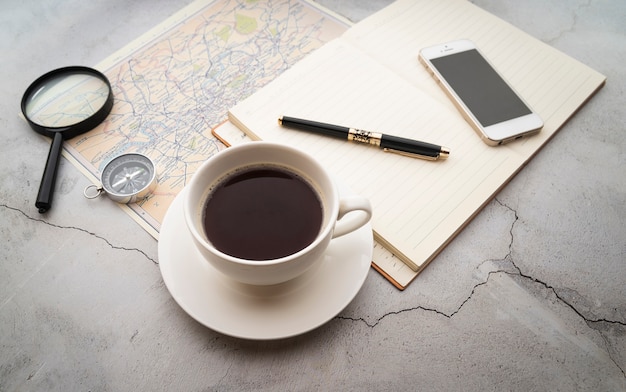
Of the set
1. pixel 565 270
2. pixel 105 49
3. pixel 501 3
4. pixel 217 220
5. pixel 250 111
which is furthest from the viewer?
pixel 501 3

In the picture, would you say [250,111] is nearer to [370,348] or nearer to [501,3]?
[370,348]

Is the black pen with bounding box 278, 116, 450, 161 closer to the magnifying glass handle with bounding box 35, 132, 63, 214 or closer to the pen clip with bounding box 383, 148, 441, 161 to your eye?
the pen clip with bounding box 383, 148, 441, 161

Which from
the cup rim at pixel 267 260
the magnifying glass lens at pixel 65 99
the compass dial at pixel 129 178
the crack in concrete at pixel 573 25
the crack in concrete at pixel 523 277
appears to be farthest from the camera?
the crack in concrete at pixel 573 25

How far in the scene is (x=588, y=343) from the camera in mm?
708

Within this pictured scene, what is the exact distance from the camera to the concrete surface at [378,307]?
2.21ft

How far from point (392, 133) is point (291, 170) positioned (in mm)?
291

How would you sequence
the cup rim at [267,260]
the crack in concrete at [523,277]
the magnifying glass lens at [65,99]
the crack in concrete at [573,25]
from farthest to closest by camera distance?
the crack in concrete at [573,25], the magnifying glass lens at [65,99], the crack in concrete at [523,277], the cup rim at [267,260]

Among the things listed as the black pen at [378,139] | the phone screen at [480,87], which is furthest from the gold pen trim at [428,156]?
the phone screen at [480,87]

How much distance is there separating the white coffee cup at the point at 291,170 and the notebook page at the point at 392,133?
15 cm

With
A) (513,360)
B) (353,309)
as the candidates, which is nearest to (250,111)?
(353,309)

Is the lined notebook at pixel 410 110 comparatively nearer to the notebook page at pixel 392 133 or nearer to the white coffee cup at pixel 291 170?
the notebook page at pixel 392 133

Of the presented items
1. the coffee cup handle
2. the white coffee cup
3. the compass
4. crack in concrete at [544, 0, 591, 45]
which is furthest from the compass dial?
crack in concrete at [544, 0, 591, 45]

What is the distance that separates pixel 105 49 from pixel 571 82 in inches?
39.7

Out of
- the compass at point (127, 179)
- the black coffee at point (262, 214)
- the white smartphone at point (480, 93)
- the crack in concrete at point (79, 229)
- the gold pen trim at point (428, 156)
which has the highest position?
the white smartphone at point (480, 93)
